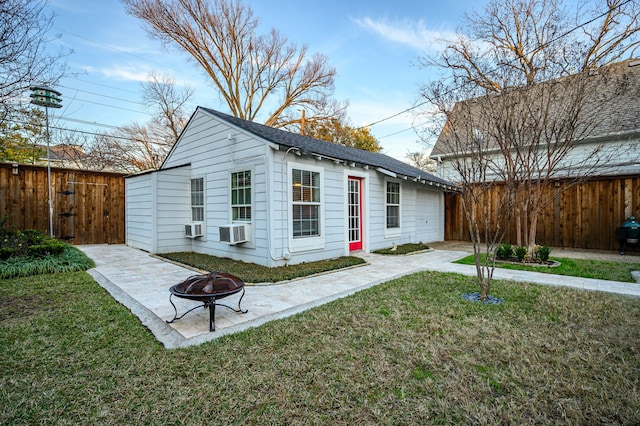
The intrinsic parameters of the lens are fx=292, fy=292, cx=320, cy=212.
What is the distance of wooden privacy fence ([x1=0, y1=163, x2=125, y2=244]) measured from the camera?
7931 mm

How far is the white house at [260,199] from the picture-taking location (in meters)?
5.88

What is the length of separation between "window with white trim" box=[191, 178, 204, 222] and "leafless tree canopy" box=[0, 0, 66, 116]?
3.45 m

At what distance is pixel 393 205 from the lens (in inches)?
351

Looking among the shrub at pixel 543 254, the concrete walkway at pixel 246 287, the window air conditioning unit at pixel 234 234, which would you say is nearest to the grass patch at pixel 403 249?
the concrete walkway at pixel 246 287

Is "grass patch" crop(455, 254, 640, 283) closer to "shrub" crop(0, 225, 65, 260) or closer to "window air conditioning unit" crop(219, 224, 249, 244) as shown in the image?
"window air conditioning unit" crop(219, 224, 249, 244)

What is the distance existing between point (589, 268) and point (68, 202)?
13.4 metres

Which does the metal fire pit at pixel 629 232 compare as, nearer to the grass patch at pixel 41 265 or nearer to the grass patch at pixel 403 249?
the grass patch at pixel 403 249

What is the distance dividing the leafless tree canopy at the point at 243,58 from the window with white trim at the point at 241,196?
1083 centimetres

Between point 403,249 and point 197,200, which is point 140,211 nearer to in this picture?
point 197,200

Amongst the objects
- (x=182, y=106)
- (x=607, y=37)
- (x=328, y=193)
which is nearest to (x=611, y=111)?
(x=607, y=37)

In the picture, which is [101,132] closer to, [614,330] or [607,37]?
[614,330]

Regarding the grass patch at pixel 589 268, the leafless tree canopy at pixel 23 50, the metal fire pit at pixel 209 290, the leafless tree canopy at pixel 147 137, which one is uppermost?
the leafless tree canopy at pixel 147 137

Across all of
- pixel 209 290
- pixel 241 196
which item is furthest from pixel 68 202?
pixel 209 290

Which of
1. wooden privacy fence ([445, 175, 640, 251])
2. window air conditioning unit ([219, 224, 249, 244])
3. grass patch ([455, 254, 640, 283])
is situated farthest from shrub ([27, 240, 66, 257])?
wooden privacy fence ([445, 175, 640, 251])
